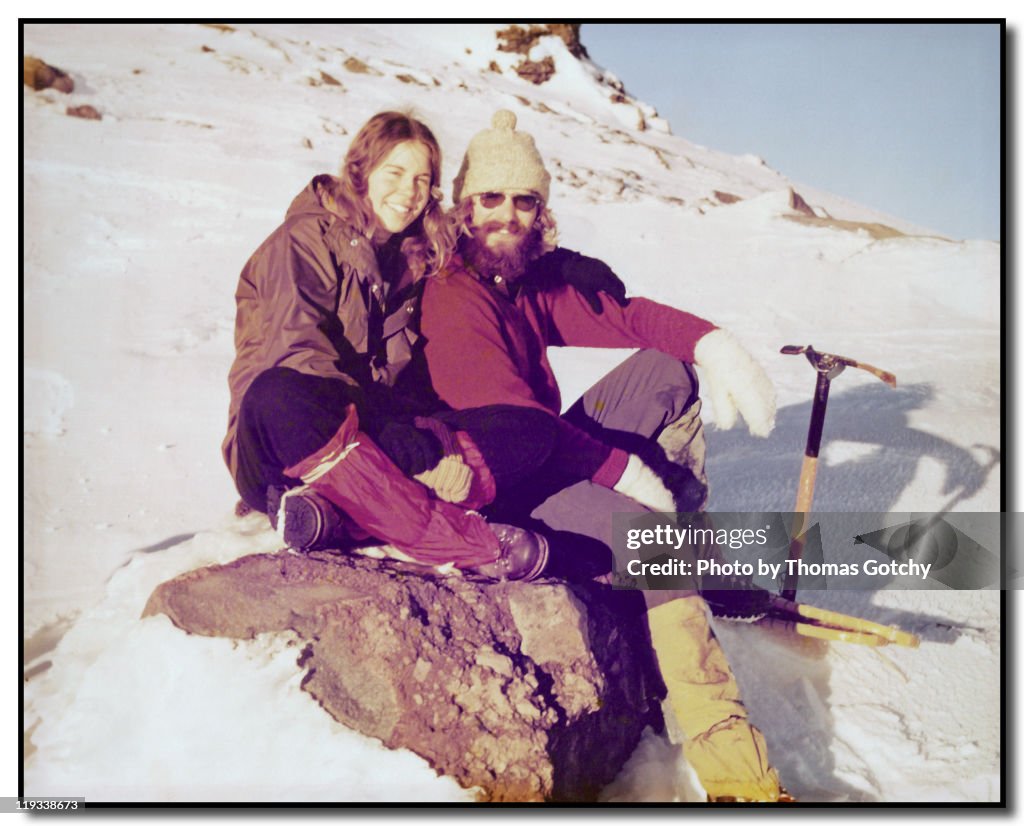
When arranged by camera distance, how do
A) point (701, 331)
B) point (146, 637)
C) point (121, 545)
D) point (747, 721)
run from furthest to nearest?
point (121, 545), point (701, 331), point (146, 637), point (747, 721)

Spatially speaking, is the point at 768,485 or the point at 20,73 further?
the point at 768,485

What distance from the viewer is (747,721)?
191 centimetres

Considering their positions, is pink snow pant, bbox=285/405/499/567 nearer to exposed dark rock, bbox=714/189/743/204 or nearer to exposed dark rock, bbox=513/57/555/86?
exposed dark rock, bbox=513/57/555/86

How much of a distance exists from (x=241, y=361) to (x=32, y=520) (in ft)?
2.32

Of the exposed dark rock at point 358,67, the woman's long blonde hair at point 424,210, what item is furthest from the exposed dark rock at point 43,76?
the woman's long blonde hair at point 424,210

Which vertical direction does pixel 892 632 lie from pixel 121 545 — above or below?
below

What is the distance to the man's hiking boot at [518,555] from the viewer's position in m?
1.92

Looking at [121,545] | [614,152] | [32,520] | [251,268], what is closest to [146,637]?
[121,545]

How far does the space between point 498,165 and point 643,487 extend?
0.74 m

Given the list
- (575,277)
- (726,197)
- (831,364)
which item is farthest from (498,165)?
(726,197)

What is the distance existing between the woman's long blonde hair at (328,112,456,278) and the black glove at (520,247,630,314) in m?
0.21

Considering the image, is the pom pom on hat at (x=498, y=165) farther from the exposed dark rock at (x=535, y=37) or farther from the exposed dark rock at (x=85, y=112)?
the exposed dark rock at (x=85, y=112)

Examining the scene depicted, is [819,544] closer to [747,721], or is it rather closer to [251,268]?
[747,721]

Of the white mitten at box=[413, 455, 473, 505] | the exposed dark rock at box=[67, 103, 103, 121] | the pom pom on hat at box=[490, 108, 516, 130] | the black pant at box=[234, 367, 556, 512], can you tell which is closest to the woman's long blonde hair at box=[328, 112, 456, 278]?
the pom pom on hat at box=[490, 108, 516, 130]
